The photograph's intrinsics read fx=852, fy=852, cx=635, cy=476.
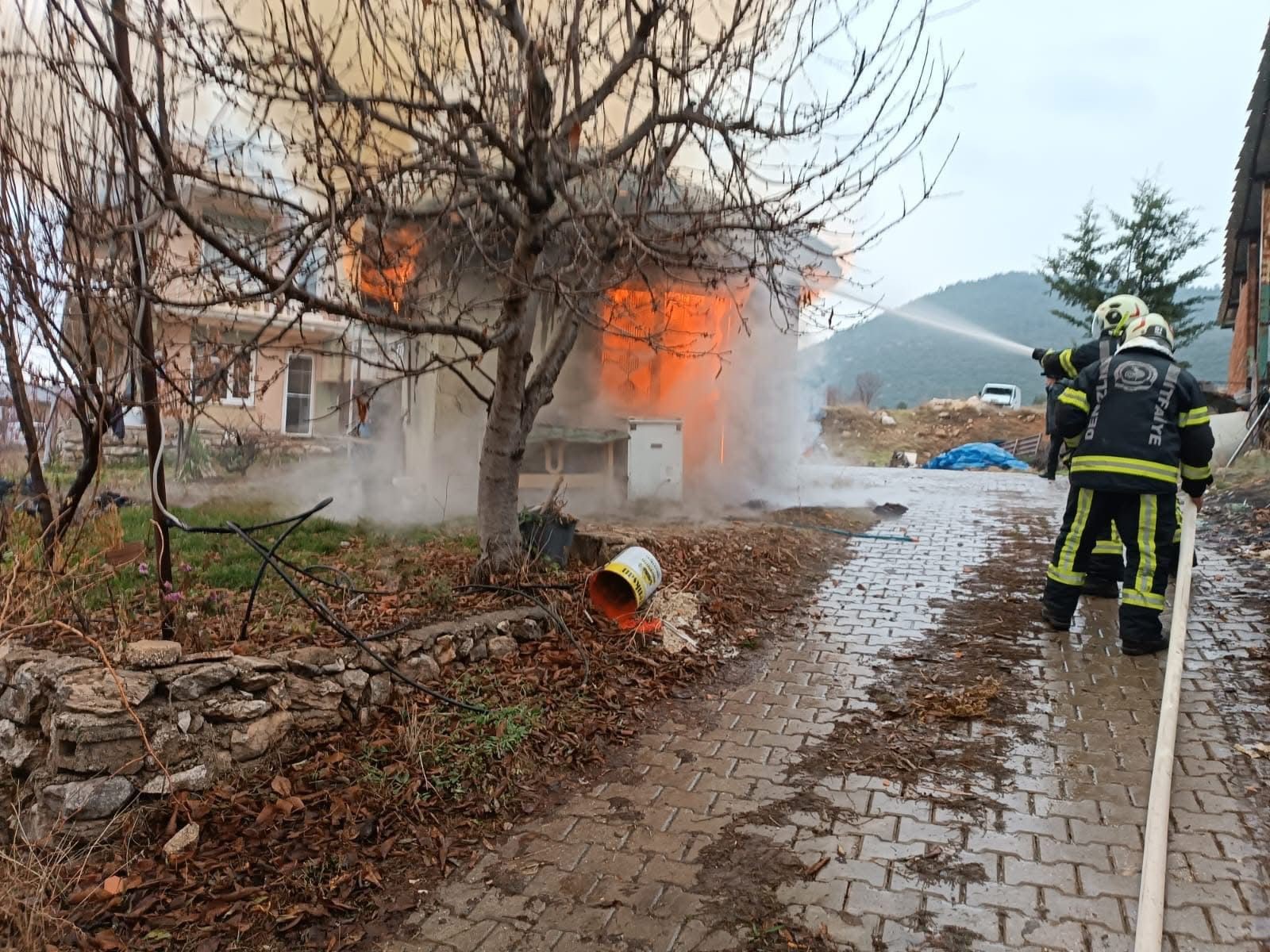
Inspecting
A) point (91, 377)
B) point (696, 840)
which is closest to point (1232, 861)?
point (696, 840)

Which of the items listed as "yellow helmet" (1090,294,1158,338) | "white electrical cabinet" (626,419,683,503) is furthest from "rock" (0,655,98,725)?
"white electrical cabinet" (626,419,683,503)

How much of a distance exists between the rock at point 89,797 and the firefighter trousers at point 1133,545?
5.21 metres

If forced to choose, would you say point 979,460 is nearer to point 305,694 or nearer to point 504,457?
point 504,457

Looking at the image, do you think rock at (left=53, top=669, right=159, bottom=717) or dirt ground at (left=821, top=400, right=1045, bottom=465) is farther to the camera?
dirt ground at (left=821, top=400, right=1045, bottom=465)

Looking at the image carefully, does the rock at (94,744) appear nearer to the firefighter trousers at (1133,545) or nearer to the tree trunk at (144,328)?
the tree trunk at (144,328)

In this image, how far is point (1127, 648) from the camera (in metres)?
5.08

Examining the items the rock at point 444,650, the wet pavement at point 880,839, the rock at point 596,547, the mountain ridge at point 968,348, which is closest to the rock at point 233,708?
the rock at point 444,650

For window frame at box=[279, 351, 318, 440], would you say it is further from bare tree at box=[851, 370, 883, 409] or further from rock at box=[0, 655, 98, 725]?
bare tree at box=[851, 370, 883, 409]

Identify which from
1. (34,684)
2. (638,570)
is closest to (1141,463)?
(638,570)

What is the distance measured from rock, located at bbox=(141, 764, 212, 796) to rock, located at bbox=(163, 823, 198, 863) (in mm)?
190

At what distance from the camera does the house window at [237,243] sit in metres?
4.14

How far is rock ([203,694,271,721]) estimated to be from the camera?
136 inches

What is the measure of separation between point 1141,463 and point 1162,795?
2.51m

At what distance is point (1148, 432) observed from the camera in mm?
5082
